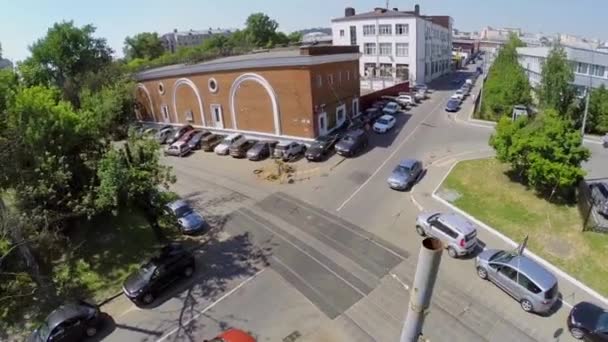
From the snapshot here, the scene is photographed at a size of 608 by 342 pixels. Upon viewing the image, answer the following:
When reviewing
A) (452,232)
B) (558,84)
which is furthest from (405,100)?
(452,232)

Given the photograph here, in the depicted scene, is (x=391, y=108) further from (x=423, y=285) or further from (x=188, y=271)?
(x=423, y=285)

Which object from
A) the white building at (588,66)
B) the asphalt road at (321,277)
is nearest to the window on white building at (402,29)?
the white building at (588,66)

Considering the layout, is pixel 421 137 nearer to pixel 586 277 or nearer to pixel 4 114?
pixel 586 277

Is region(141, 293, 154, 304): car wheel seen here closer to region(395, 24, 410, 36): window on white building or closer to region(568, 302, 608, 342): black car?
region(568, 302, 608, 342): black car

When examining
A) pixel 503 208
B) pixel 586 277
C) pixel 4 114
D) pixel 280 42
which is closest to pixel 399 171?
pixel 503 208

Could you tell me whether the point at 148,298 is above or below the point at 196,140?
below

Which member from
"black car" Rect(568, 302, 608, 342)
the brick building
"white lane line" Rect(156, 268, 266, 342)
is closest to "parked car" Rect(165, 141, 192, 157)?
the brick building
